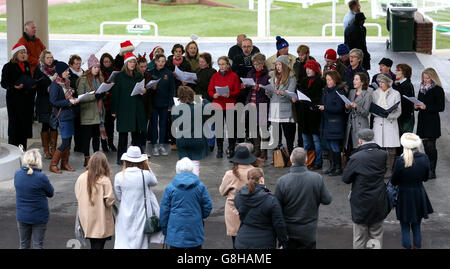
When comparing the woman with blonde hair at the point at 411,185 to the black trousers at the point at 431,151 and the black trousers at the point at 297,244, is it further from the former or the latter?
the black trousers at the point at 431,151

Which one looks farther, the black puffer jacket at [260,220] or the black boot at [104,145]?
→ the black boot at [104,145]

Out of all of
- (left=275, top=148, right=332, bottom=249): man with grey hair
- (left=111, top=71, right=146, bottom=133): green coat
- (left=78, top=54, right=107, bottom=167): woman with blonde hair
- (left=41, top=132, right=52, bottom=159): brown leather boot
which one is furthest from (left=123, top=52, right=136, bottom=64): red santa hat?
(left=275, top=148, right=332, bottom=249): man with grey hair

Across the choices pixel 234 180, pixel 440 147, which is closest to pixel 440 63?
pixel 440 147

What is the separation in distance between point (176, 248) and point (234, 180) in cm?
110

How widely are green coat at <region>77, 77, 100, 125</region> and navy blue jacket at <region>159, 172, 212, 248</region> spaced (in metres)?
5.19

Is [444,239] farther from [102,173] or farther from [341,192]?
[102,173]

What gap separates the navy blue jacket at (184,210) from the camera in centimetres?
967

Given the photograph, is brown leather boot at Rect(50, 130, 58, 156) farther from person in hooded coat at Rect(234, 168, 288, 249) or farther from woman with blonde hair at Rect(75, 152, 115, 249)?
person in hooded coat at Rect(234, 168, 288, 249)

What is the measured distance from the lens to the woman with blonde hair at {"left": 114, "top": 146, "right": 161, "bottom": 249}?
1002 centimetres

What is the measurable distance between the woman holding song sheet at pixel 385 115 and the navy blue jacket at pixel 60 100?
4722mm

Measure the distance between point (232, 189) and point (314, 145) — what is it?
15.4 ft

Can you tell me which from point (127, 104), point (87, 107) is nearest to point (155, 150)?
point (127, 104)

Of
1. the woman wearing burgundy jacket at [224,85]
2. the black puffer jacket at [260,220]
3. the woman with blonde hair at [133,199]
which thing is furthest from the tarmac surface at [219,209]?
the black puffer jacket at [260,220]

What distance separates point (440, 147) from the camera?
16234mm
